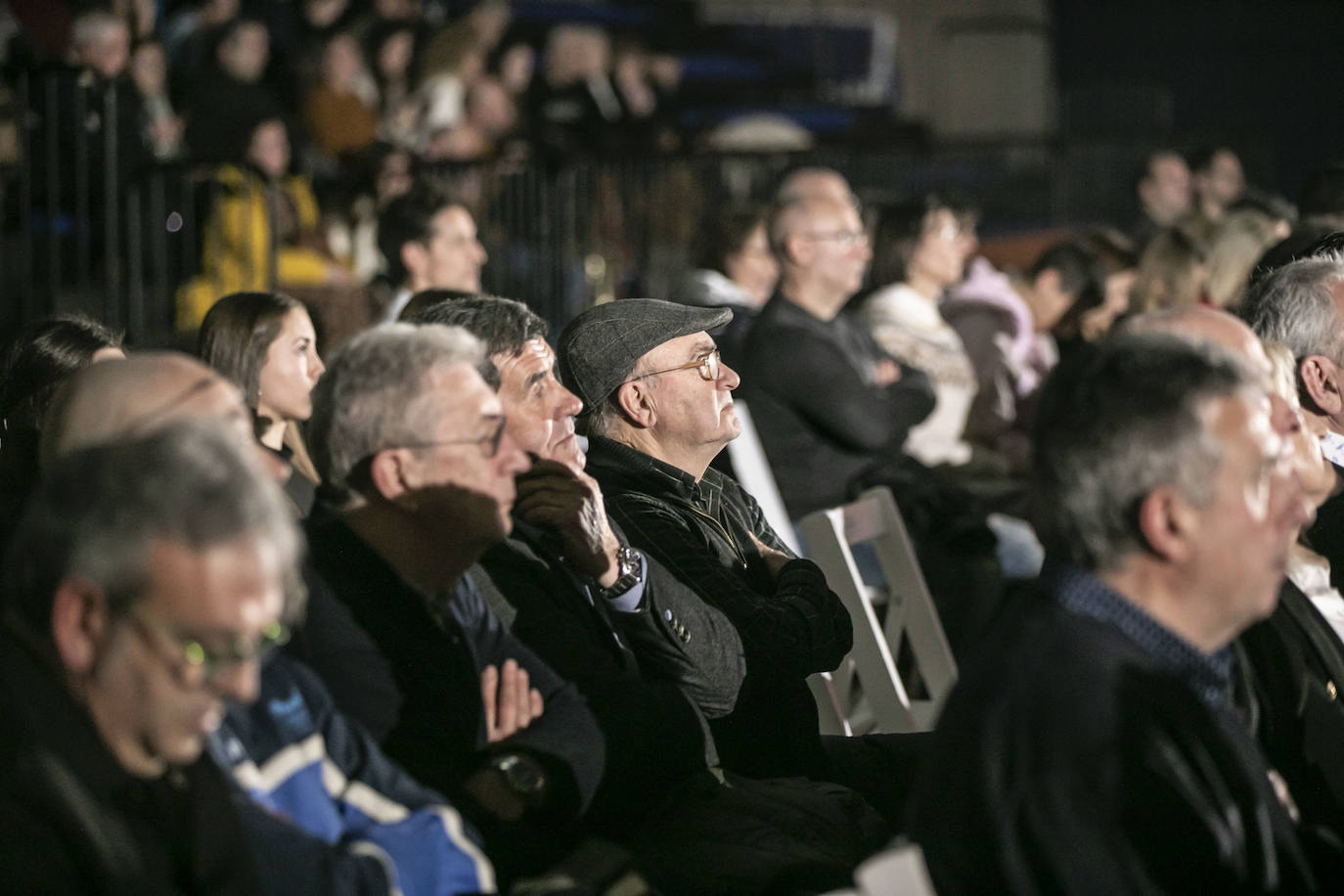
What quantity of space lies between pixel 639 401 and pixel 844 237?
8.13 feet

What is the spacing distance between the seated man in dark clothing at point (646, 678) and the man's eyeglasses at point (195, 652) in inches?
40.3

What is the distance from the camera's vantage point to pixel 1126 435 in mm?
1984

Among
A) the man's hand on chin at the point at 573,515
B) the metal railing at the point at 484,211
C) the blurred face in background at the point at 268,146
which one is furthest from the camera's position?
the blurred face in background at the point at 268,146

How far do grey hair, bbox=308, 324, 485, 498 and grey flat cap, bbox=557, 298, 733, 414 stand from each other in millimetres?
923

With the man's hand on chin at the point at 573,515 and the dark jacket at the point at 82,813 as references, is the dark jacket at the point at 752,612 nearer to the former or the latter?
the man's hand on chin at the point at 573,515

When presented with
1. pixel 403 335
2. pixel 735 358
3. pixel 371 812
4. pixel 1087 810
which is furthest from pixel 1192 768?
pixel 735 358

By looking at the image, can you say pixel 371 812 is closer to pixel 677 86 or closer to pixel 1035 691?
pixel 1035 691

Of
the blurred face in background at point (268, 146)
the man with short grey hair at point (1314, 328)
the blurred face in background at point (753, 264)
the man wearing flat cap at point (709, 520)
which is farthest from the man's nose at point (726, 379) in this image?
the blurred face in background at point (268, 146)

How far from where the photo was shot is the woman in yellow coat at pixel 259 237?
7320mm

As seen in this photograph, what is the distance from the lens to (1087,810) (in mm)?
1863

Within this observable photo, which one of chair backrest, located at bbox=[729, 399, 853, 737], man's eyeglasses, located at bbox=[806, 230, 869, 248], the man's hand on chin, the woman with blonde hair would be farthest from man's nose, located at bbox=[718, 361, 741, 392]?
the woman with blonde hair

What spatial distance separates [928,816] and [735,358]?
375 centimetres

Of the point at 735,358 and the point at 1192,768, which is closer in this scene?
the point at 1192,768

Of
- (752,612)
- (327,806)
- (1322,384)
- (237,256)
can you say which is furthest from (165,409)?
(237,256)
